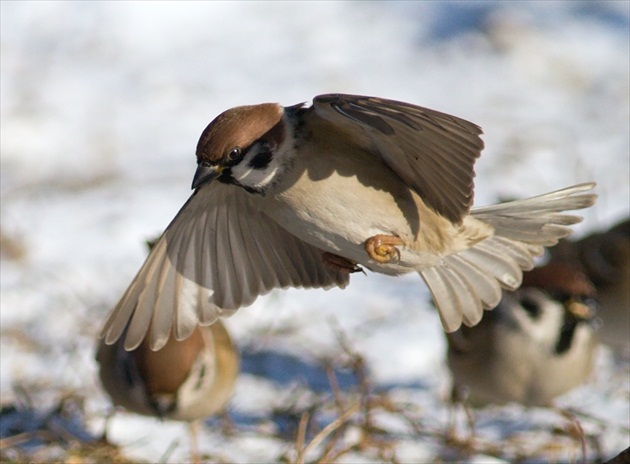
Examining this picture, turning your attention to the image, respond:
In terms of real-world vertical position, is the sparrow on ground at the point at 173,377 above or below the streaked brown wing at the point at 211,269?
below

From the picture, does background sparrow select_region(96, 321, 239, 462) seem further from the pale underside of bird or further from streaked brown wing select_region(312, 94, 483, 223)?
streaked brown wing select_region(312, 94, 483, 223)

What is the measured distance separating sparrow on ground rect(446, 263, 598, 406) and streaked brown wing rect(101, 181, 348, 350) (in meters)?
1.34

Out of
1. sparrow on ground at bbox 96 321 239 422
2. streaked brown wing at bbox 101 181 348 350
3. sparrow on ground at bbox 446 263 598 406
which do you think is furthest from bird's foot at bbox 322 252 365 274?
sparrow on ground at bbox 446 263 598 406

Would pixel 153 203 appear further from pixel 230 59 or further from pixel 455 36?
pixel 455 36

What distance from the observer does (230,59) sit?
6820 mm

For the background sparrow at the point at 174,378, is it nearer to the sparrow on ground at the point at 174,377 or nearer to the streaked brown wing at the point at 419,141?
the sparrow on ground at the point at 174,377

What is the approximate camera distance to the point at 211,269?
3.27 metres

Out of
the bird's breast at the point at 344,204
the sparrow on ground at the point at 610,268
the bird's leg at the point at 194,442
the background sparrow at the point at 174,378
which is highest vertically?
the bird's breast at the point at 344,204

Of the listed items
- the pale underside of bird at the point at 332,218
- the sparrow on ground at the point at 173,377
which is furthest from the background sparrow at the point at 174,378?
the pale underside of bird at the point at 332,218

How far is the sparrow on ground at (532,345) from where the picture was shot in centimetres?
441

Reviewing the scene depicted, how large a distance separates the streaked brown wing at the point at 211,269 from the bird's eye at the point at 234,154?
39 centimetres

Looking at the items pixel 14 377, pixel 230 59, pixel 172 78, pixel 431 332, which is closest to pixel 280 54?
pixel 230 59

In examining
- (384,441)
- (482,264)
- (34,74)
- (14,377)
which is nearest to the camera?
(482,264)

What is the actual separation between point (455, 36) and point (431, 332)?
2.72m
